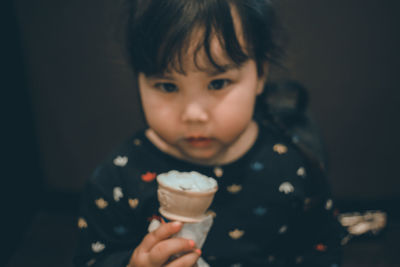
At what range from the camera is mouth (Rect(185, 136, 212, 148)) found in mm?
750

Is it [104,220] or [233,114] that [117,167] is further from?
[233,114]

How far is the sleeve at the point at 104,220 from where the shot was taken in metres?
0.81

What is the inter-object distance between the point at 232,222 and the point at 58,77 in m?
0.83

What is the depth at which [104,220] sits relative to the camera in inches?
32.5

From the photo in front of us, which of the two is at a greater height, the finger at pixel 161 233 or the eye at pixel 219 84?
the eye at pixel 219 84

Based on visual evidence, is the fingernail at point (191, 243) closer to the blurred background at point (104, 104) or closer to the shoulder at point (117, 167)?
the shoulder at point (117, 167)

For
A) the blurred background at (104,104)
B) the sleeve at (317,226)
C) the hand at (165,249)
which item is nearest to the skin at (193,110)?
the hand at (165,249)

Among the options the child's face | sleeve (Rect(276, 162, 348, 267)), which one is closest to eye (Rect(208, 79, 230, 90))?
the child's face

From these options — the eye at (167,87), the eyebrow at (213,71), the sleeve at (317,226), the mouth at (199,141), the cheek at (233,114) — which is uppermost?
the eyebrow at (213,71)

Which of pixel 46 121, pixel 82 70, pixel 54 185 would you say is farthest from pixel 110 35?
pixel 54 185

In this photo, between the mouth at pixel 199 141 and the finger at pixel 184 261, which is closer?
the finger at pixel 184 261

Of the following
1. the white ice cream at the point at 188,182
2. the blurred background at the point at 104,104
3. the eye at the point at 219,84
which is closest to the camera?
the white ice cream at the point at 188,182

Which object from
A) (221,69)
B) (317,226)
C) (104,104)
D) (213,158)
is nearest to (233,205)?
(213,158)

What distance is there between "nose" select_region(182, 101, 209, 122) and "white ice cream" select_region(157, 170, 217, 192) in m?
0.11
